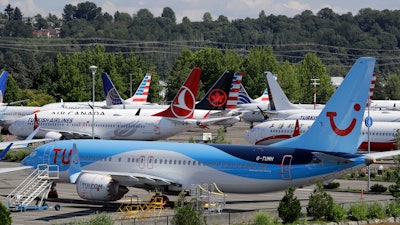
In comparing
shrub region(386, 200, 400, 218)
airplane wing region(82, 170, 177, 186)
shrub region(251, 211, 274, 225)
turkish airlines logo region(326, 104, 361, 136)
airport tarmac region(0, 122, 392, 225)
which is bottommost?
airport tarmac region(0, 122, 392, 225)

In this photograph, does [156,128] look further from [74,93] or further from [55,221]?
[74,93]

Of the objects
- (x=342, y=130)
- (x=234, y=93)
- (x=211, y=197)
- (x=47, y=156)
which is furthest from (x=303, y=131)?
(x=211, y=197)

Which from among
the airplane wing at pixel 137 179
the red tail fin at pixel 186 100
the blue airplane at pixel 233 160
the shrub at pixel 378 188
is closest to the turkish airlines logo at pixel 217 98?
the red tail fin at pixel 186 100

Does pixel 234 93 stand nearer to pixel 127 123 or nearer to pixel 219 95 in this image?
pixel 219 95

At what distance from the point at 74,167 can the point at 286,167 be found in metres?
12.0

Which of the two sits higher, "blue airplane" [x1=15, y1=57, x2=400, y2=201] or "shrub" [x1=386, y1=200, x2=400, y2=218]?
"blue airplane" [x1=15, y1=57, x2=400, y2=201]

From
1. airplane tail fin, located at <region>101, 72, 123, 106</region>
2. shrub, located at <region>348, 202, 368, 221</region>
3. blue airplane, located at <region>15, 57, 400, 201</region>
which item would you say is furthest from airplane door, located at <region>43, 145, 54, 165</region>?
airplane tail fin, located at <region>101, 72, 123, 106</region>

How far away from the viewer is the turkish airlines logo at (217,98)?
9938cm

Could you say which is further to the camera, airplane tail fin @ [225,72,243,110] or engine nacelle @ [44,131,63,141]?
airplane tail fin @ [225,72,243,110]

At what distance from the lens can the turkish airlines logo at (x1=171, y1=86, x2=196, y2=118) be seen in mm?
87125

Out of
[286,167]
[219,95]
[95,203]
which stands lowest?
[95,203]

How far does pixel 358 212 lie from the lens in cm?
4572

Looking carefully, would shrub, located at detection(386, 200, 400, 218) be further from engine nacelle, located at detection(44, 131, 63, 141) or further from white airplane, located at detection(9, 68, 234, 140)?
engine nacelle, located at detection(44, 131, 63, 141)

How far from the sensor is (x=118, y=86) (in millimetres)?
187375
